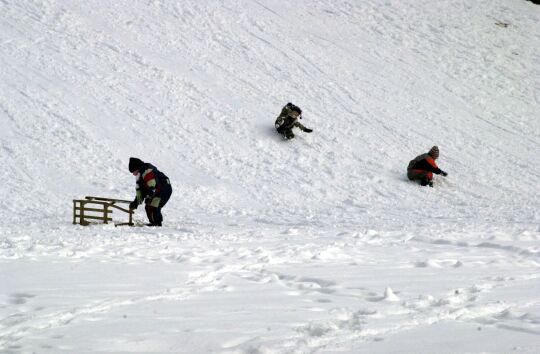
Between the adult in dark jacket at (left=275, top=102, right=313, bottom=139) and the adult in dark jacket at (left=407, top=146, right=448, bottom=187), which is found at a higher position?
the adult in dark jacket at (left=275, top=102, right=313, bottom=139)

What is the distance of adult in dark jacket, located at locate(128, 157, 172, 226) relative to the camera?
9.60 metres

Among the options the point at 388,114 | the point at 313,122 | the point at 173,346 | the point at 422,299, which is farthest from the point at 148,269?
the point at 388,114

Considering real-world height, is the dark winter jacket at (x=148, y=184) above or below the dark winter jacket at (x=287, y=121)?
below

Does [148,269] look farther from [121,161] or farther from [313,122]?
[313,122]

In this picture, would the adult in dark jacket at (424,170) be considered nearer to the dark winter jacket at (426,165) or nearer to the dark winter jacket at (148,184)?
the dark winter jacket at (426,165)

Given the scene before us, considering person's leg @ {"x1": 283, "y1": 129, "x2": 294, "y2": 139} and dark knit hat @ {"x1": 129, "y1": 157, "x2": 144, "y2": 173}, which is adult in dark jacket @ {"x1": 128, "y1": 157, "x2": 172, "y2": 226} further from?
person's leg @ {"x1": 283, "y1": 129, "x2": 294, "y2": 139}

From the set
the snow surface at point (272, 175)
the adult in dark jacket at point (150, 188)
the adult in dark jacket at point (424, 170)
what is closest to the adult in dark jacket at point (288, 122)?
the snow surface at point (272, 175)

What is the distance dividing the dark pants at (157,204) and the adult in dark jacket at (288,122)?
6.40 m

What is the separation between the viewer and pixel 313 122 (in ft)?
55.3

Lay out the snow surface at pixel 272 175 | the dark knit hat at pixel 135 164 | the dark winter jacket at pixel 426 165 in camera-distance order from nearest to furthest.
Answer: the snow surface at pixel 272 175, the dark knit hat at pixel 135 164, the dark winter jacket at pixel 426 165

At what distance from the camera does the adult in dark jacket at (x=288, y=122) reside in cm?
1560

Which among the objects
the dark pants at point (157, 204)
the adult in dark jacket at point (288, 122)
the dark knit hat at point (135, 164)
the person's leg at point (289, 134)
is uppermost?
the adult in dark jacket at point (288, 122)

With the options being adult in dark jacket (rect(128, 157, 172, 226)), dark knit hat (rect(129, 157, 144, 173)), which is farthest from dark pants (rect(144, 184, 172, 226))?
dark knit hat (rect(129, 157, 144, 173))

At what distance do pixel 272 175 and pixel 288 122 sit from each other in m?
2.22
